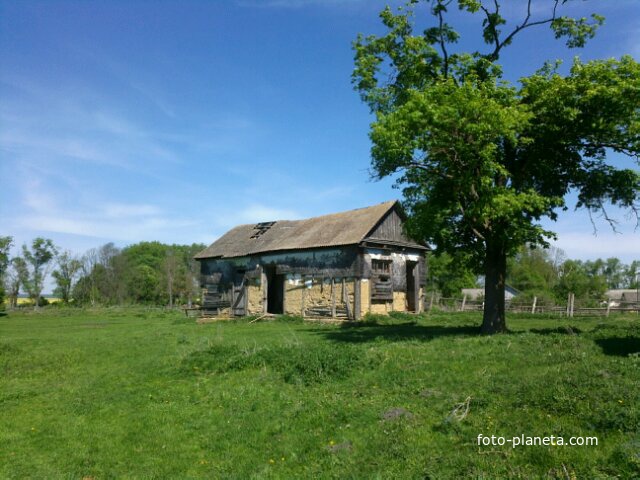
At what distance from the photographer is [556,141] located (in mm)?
14703

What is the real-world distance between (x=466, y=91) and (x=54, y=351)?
16.6 m

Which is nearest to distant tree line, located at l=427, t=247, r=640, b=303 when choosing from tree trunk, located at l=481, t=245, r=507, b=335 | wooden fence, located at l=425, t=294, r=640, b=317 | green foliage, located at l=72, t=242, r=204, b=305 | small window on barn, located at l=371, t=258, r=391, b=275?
wooden fence, located at l=425, t=294, r=640, b=317

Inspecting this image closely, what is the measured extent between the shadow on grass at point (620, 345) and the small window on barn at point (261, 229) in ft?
91.0

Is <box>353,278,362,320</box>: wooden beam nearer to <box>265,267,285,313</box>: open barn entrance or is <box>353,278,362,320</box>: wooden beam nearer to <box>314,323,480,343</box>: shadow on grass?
<box>314,323,480,343</box>: shadow on grass

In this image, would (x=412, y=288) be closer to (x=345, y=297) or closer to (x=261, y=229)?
(x=345, y=297)

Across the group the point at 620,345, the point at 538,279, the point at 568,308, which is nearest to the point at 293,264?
the point at 568,308

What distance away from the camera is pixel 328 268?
28.4 metres

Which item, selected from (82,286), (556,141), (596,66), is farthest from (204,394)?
(82,286)

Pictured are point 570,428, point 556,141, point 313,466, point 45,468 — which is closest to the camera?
point 570,428

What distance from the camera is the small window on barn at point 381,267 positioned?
27906 millimetres

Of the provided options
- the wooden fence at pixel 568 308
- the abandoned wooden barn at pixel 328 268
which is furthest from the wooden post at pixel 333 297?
the wooden fence at pixel 568 308

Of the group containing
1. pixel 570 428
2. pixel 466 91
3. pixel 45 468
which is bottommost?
pixel 45 468

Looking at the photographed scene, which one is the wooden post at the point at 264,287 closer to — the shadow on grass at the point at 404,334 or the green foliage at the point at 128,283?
the shadow on grass at the point at 404,334

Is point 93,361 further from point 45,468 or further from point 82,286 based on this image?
point 82,286
